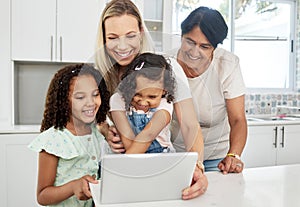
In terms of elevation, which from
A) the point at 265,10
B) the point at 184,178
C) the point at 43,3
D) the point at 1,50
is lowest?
the point at 184,178

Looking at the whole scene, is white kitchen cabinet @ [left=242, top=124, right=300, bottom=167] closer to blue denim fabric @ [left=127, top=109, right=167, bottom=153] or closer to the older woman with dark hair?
the older woman with dark hair

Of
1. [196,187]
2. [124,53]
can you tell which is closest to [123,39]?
[124,53]

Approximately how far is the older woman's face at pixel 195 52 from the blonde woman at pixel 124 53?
0.03 meters

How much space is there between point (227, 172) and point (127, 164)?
0.47 meters

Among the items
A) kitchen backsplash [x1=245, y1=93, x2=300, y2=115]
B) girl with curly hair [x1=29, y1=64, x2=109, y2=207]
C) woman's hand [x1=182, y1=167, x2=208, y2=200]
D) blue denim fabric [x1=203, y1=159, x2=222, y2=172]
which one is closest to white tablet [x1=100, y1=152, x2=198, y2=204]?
woman's hand [x1=182, y1=167, x2=208, y2=200]

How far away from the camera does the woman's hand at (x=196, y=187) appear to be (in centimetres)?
78

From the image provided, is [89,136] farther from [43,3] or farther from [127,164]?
[43,3]

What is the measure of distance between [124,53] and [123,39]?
27mm

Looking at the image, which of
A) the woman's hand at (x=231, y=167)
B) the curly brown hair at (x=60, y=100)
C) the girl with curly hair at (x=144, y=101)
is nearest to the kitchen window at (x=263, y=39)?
the woman's hand at (x=231, y=167)

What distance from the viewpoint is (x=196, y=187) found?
80 centimetres

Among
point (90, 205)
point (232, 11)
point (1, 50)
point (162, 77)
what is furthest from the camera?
point (232, 11)

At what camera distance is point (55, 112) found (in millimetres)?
948

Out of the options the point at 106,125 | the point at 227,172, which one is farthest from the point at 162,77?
the point at 227,172

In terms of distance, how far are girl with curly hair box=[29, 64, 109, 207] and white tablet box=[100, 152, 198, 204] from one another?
0.41 ft
